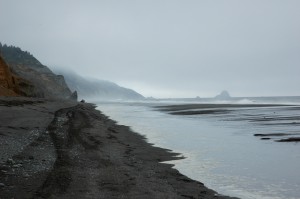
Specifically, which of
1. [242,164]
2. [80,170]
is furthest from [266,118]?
[80,170]

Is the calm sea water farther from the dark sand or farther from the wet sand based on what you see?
the wet sand

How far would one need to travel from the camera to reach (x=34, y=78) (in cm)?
10338

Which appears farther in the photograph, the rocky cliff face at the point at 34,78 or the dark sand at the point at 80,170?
the rocky cliff face at the point at 34,78

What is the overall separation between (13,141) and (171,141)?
488 inches

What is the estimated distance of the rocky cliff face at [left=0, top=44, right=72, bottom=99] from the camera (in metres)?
71.7

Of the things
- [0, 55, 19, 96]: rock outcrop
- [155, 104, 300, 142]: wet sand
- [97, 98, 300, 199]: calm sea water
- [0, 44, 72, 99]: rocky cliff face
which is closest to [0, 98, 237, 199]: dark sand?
[97, 98, 300, 199]: calm sea water

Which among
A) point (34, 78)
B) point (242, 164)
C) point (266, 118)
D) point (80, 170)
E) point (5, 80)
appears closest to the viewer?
point (80, 170)

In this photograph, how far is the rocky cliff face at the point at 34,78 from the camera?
235 feet

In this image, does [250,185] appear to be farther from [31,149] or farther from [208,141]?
[208,141]

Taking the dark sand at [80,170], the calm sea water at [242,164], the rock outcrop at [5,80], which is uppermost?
the rock outcrop at [5,80]

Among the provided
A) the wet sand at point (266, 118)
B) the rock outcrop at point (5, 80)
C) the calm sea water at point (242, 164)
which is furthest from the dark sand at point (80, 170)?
the rock outcrop at point (5, 80)

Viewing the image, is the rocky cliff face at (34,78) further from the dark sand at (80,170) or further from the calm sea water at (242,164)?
the dark sand at (80,170)

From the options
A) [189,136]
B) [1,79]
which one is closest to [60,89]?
[1,79]

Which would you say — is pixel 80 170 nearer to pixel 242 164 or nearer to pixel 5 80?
pixel 242 164
